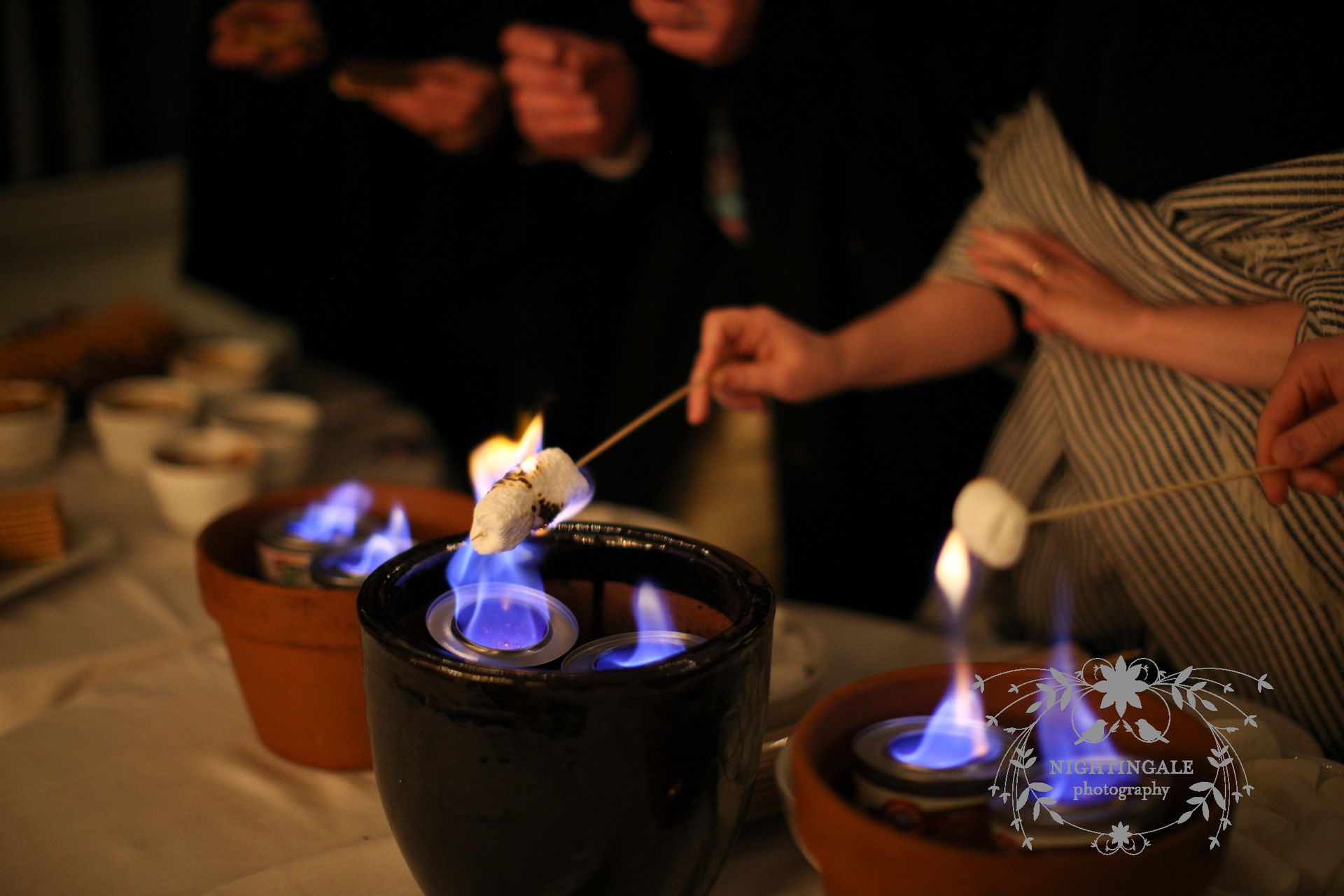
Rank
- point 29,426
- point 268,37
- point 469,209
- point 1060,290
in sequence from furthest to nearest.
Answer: point 469,209, point 268,37, point 29,426, point 1060,290

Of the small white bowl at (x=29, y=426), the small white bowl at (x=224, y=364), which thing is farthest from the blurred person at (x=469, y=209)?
the small white bowl at (x=29, y=426)

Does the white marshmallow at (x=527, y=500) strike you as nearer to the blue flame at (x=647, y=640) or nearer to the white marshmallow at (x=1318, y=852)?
the blue flame at (x=647, y=640)

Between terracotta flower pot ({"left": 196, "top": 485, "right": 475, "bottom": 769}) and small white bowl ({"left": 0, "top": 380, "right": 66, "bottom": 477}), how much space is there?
2.48 feet

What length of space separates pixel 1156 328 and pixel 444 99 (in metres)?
1.38

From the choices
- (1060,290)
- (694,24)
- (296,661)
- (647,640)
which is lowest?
(296,661)

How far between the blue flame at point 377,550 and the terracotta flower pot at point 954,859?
41 centimetres

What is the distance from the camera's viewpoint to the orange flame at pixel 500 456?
32.6 inches

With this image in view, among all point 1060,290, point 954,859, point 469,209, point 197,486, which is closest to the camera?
point 954,859

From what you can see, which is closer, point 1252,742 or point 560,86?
point 1252,742

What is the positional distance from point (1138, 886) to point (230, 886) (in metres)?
0.57

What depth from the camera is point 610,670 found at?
0.54m

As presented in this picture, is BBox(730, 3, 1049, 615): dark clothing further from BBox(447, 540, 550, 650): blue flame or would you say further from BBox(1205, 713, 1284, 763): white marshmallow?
BBox(447, 540, 550, 650): blue flame

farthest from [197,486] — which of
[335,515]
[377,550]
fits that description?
[377,550]

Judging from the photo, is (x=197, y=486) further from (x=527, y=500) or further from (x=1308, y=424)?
(x=1308, y=424)
